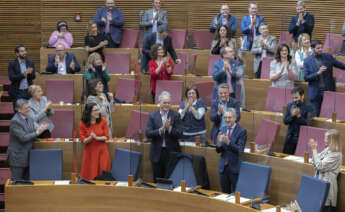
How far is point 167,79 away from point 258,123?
147 centimetres

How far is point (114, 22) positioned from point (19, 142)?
11.2 ft

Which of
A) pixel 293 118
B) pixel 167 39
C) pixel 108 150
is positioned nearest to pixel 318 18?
pixel 167 39

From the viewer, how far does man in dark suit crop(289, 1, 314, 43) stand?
8938 mm

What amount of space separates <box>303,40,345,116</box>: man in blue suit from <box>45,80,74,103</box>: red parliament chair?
9.73ft

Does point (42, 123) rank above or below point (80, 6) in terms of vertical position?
below

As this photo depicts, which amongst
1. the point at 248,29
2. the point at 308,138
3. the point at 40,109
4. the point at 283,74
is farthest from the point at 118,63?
the point at 308,138

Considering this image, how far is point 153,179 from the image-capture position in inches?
262

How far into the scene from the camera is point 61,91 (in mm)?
8375

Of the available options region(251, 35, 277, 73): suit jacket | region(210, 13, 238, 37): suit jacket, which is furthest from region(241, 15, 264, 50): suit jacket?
region(251, 35, 277, 73): suit jacket

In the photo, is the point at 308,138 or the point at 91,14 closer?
the point at 308,138

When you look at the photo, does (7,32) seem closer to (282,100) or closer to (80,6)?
(80,6)

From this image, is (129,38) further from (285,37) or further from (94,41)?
(285,37)

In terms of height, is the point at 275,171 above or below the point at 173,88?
below

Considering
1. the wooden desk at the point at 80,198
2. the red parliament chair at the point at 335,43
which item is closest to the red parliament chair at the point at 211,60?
the red parliament chair at the point at 335,43
